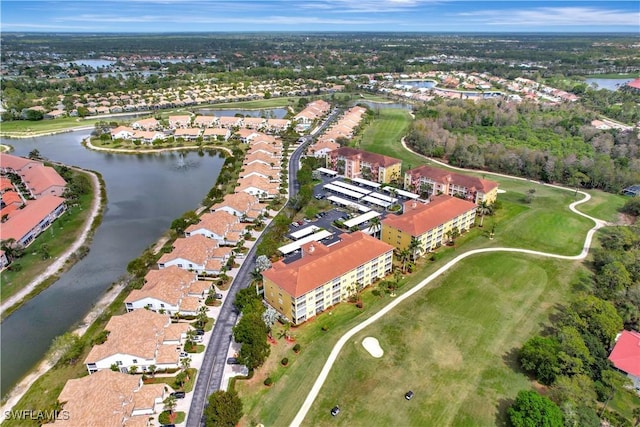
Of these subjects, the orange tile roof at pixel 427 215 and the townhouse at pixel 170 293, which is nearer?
the townhouse at pixel 170 293

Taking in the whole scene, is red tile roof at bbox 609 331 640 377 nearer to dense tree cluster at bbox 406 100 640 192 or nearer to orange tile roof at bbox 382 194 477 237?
orange tile roof at bbox 382 194 477 237

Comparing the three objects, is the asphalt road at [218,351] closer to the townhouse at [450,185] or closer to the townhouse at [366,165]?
the townhouse at [366,165]

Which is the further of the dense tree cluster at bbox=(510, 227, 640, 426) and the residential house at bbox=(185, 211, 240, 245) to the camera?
the residential house at bbox=(185, 211, 240, 245)

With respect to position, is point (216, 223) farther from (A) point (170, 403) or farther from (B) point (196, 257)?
(A) point (170, 403)

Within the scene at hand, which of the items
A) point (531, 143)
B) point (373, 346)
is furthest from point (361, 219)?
point (531, 143)

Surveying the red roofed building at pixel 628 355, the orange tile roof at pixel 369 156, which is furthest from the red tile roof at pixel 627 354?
Result: the orange tile roof at pixel 369 156

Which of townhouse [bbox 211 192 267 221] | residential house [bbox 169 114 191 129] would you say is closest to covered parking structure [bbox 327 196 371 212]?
townhouse [bbox 211 192 267 221]
